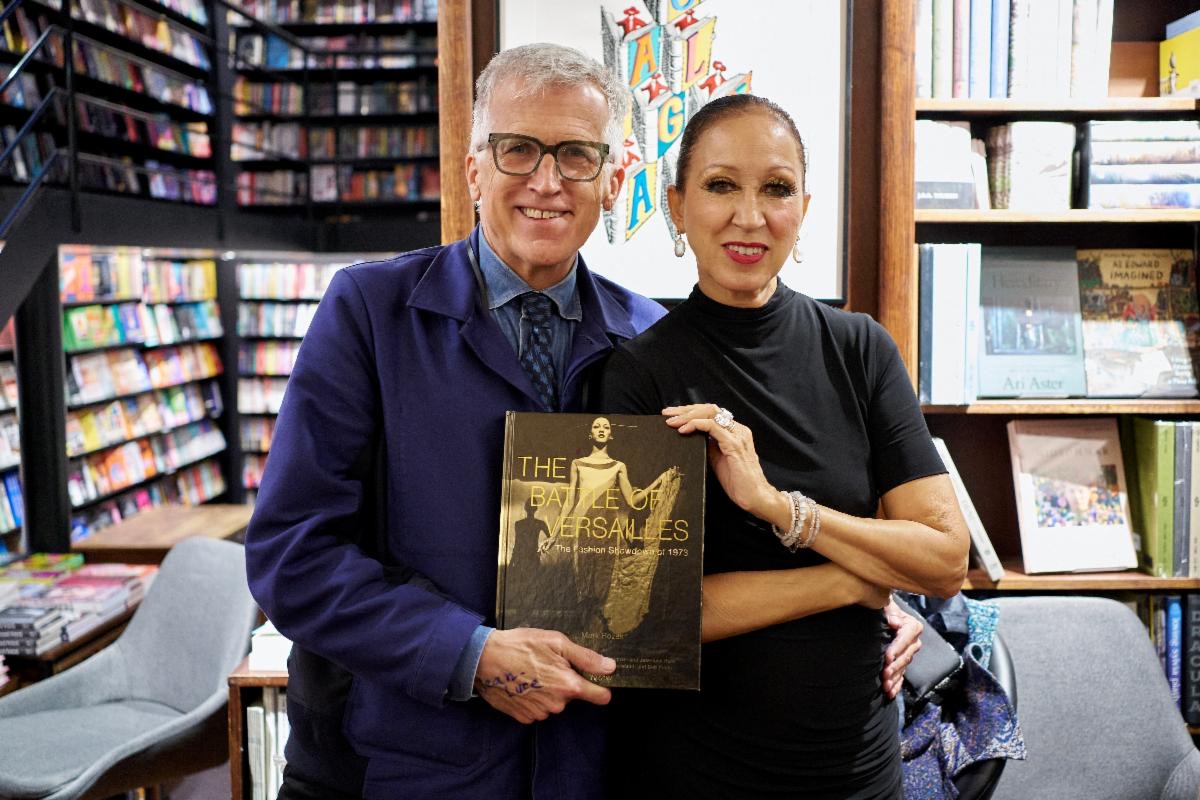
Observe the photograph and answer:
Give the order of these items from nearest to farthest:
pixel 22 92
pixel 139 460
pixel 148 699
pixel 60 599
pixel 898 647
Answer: pixel 898 647 < pixel 148 699 < pixel 60 599 < pixel 22 92 < pixel 139 460

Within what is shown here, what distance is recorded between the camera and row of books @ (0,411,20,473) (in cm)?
457

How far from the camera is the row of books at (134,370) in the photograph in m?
5.24

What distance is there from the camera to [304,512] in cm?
119

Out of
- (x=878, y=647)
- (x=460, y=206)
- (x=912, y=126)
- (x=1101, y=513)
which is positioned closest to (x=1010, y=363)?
(x=1101, y=513)

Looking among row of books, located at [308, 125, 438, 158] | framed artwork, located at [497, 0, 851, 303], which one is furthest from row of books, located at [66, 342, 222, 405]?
framed artwork, located at [497, 0, 851, 303]

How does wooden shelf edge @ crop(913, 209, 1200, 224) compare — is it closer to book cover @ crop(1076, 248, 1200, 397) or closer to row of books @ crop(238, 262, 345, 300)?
book cover @ crop(1076, 248, 1200, 397)

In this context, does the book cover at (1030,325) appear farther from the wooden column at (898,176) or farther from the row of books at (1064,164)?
the wooden column at (898,176)

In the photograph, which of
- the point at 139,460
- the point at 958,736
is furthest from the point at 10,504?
the point at 958,736

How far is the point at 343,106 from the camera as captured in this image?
25.1 ft

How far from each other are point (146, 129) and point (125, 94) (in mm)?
257

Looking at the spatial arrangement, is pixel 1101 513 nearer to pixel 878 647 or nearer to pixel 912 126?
pixel 912 126

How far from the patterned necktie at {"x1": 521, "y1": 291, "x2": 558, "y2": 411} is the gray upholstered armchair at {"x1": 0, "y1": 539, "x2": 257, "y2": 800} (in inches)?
63.5

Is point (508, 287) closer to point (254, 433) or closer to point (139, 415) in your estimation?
point (139, 415)

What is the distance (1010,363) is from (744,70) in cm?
93
